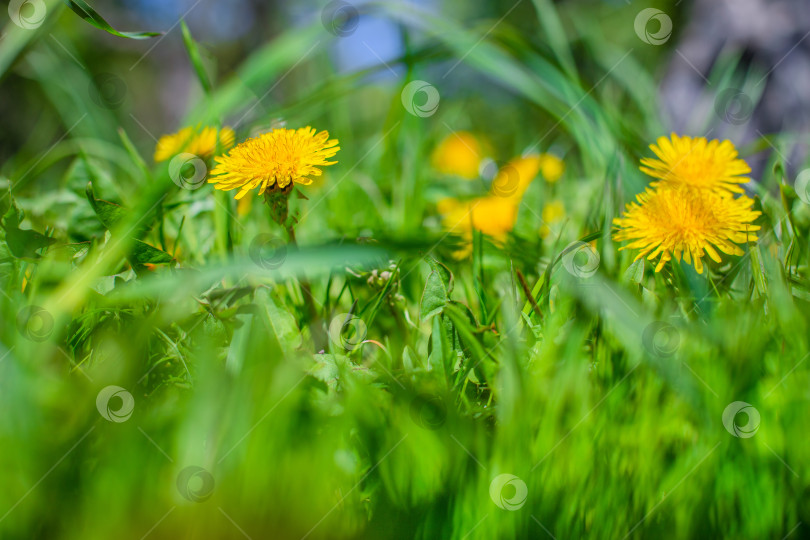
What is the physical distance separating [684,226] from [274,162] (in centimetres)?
45

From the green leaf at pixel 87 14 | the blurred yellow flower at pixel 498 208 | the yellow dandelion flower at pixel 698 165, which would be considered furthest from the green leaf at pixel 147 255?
the yellow dandelion flower at pixel 698 165

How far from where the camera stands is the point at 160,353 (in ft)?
1.94

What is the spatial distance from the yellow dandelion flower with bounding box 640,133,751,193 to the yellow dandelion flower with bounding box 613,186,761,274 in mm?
59

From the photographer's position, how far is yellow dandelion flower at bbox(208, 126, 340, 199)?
0.62m

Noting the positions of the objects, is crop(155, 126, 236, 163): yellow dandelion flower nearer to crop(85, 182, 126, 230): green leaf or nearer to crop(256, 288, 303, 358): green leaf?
crop(85, 182, 126, 230): green leaf

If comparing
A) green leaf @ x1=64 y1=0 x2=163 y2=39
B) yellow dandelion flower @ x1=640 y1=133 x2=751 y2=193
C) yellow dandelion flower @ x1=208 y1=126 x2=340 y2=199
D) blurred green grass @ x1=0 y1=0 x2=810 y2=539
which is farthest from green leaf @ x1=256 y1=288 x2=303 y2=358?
yellow dandelion flower @ x1=640 y1=133 x2=751 y2=193

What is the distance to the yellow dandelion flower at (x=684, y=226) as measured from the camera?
26.0 inches

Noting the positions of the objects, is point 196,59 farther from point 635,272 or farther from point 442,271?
point 635,272

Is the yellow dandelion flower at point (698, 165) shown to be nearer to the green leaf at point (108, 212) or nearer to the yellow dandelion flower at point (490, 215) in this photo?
the yellow dandelion flower at point (490, 215)

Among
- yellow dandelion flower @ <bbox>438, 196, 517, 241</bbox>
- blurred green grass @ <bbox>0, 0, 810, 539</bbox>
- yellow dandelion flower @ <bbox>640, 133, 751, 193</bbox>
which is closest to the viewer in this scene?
blurred green grass @ <bbox>0, 0, 810, 539</bbox>

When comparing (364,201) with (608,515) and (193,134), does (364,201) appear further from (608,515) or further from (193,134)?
(608,515)

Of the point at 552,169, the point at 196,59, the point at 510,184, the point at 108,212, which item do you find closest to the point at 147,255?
the point at 108,212

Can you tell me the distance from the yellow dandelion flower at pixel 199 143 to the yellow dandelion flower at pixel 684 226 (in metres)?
0.51

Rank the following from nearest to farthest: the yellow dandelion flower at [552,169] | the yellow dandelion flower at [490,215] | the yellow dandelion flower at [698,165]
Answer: the yellow dandelion flower at [698,165] < the yellow dandelion flower at [490,215] < the yellow dandelion flower at [552,169]
